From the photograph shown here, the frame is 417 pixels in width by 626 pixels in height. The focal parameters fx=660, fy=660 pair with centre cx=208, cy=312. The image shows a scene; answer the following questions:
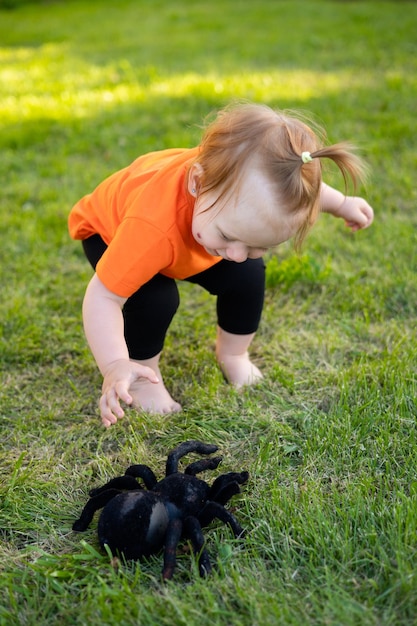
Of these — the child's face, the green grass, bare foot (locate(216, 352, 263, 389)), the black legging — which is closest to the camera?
the green grass

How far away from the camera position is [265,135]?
1.74 metres

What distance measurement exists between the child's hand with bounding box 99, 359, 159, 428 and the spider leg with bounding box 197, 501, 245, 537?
32 cm

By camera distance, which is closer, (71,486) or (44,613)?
(44,613)

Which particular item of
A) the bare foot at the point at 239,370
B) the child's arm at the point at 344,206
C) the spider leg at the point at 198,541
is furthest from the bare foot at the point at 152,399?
the child's arm at the point at 344,206

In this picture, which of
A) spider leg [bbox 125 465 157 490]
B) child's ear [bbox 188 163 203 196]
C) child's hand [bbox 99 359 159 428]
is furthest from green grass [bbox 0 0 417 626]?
child's ear [bbox 188 163 203 196]

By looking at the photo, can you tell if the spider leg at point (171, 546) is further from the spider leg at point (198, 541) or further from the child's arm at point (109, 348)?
the child's arm at point (109, 348)

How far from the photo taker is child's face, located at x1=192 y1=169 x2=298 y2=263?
1.71m

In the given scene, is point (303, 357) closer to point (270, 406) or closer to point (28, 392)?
point (270, 406)

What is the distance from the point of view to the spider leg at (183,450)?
5.80 feet

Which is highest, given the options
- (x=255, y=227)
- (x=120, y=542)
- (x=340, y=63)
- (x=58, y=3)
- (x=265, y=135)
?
(x=265, y=135)

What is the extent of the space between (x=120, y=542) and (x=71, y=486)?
0.35 m

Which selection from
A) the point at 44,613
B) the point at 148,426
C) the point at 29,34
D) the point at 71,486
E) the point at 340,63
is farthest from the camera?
the point at 29,34

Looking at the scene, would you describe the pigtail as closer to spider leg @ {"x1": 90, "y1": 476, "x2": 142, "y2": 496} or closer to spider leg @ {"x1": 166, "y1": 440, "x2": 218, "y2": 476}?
spider leg @ {"x1": 166, "y1": 440, "x2": 218, "y2": 476}

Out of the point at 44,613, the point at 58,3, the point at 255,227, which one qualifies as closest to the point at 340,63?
the point at 255,227
